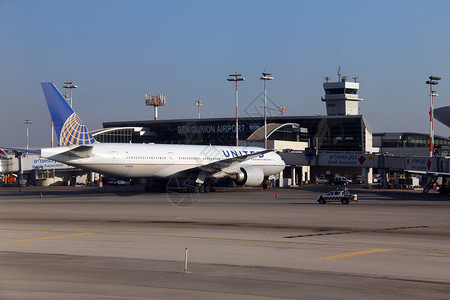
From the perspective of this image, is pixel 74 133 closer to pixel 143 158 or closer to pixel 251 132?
pixel 143 158

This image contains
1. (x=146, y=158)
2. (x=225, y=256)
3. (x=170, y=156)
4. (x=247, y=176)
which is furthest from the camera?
(x=247, y=176)

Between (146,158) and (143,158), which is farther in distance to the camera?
(146,158)

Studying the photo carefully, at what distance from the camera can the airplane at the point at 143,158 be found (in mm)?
45375

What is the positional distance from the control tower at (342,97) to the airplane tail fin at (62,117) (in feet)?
266

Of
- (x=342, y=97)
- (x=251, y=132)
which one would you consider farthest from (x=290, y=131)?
(x=342, y=97)

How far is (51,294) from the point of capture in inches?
484

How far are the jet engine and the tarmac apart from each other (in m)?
23.1

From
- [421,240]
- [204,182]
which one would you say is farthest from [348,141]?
[421,240]

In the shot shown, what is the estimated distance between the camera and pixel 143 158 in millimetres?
49531

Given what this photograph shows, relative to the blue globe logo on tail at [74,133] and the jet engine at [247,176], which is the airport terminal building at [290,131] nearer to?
the jet engine at [247,176]

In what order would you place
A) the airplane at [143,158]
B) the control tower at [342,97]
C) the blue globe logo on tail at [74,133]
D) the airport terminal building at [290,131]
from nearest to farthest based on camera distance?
the airplane at [143,158], the blue globe logo on tail at [74,133], the airport terminal building at [290,131], the control tower at [342,97]

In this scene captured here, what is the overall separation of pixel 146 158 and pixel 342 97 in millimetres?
77058


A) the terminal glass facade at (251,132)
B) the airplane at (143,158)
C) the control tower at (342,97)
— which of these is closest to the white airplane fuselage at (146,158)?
the airplane at (143,158)

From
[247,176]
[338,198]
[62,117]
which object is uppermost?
[62,117]
